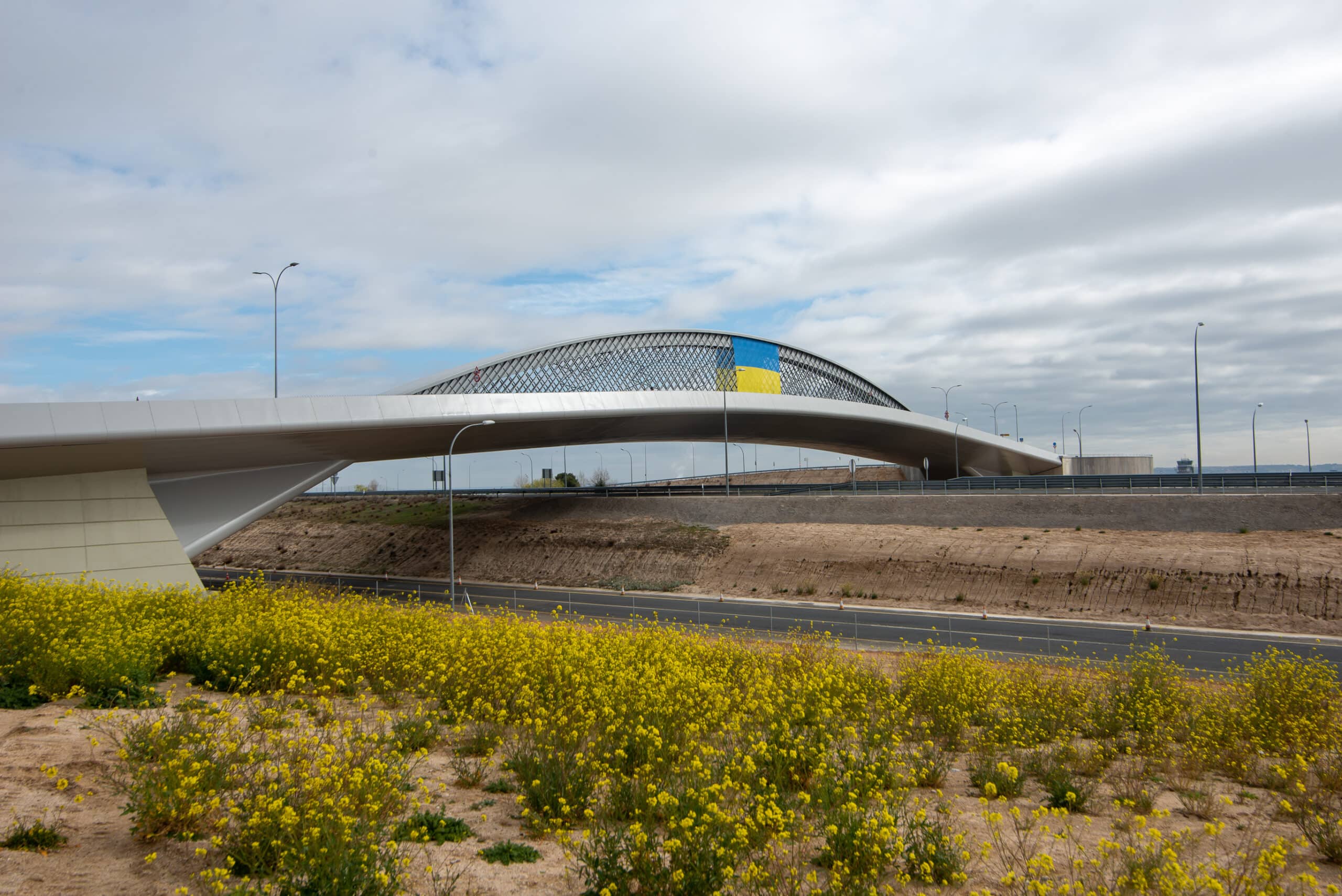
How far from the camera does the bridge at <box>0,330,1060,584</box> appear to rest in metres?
24.7

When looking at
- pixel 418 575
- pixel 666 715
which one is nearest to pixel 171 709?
pixel 666 715

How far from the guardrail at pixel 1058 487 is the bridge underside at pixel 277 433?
5385 millimetres

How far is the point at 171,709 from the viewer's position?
31.5ft

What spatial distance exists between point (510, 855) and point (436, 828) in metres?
0.74

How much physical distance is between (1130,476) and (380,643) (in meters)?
42.3

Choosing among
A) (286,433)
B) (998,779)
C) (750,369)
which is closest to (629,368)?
(750,369)

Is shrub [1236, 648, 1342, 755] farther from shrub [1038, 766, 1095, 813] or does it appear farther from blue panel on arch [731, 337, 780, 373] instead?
blue panel on arch [731, 337, 780, 373]

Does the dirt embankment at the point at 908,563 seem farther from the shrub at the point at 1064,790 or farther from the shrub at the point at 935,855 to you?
the shrub at the point at 935,855

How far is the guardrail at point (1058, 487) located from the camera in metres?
37.6

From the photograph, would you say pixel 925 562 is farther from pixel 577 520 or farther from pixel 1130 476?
pixel 577 520

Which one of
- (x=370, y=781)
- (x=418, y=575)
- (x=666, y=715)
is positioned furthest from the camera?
(x=418, y=575)

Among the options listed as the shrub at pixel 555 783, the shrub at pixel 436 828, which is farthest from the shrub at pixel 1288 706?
the shrub at pixel 436 828

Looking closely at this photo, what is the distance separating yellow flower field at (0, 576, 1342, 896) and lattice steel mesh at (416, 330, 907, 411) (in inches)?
1407

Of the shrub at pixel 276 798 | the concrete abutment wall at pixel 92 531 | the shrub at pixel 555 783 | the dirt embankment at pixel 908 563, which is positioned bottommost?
the dirt embankment at pixel 908 563
